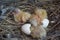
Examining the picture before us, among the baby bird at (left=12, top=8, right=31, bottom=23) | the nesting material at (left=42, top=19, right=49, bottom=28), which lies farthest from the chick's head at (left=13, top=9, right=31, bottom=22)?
the nesting material at (left=42, top=19, right=49, bottom=28)

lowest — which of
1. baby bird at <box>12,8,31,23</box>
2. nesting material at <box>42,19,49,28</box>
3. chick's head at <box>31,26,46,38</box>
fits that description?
chick's head at <box>31,26,46,38</box>

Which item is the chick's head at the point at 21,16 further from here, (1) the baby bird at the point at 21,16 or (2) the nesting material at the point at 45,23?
(2) the nesting material at the point at 45,23

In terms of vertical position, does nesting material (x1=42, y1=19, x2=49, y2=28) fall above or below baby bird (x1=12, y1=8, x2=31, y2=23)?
below

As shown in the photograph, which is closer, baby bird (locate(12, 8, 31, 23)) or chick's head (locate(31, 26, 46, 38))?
chick's head (locate(31, 26, 46, 38))

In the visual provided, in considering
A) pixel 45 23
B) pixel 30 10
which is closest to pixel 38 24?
pixel 45 23

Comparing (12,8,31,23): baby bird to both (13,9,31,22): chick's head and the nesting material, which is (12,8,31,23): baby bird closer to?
(13,9,31,22): chick's head

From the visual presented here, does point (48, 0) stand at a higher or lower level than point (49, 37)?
higher

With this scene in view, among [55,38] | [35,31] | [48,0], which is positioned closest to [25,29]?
[35,31]

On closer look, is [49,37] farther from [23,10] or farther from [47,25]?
[23,10]

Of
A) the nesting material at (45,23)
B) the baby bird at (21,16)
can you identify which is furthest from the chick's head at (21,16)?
the nesting material at (45,23)
